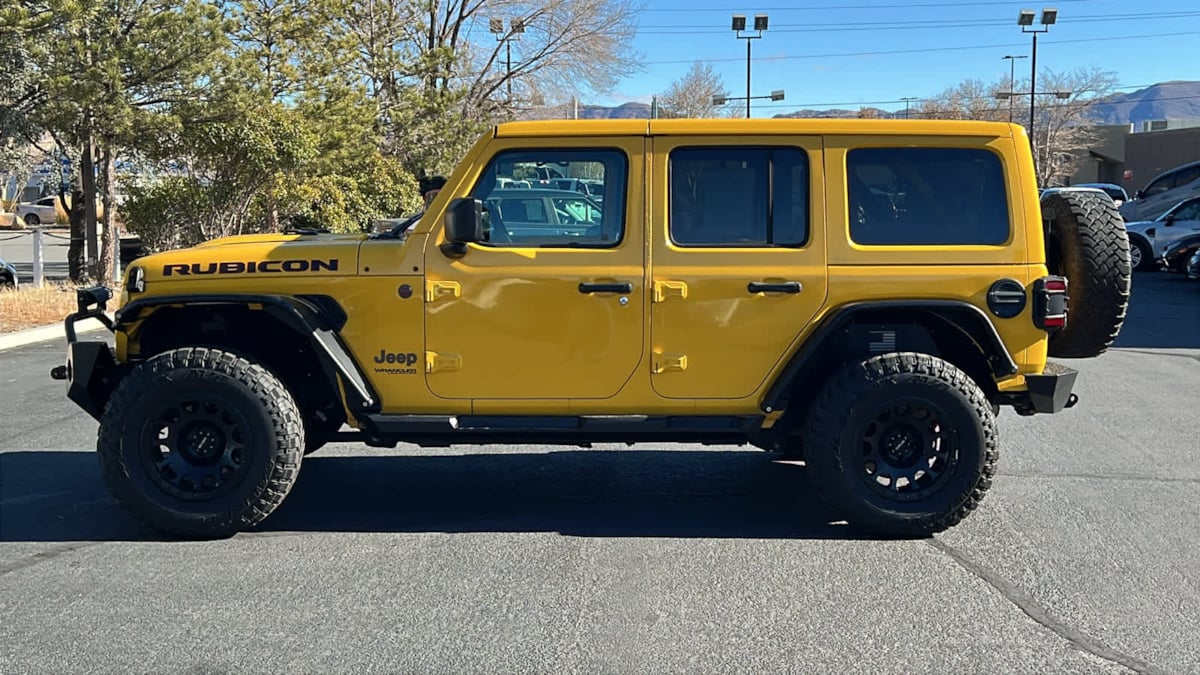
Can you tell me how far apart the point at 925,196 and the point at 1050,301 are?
0.76 meters

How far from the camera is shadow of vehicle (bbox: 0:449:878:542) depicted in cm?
523

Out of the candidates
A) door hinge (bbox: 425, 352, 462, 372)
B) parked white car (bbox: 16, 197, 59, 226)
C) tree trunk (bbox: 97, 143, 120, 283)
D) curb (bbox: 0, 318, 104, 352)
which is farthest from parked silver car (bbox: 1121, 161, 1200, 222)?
parked white car (bbox: 16, 197, 59, 226)

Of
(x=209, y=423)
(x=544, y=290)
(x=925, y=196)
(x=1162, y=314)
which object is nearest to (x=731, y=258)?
(x=544, y=290)

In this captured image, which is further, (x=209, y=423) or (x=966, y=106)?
(x=966, y=106)

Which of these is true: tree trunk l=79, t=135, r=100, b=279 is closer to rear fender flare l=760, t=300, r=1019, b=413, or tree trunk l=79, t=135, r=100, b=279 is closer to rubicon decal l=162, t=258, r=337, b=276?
rubicon decal l=162, t=258, r=337, b=276

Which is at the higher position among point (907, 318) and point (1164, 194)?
point (1164, 194)

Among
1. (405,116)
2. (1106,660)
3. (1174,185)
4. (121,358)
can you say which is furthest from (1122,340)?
(1174,185)

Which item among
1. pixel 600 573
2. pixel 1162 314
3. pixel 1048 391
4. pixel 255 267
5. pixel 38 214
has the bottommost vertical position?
pixel 600 573

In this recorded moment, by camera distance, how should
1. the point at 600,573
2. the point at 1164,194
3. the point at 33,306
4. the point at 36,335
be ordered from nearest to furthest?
1. the point at 600,573
2. the point at 36,335
3. the point at 33,306
4. the point at 1164,194

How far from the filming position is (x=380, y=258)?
196 inches

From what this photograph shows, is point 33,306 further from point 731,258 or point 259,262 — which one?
point 731,258

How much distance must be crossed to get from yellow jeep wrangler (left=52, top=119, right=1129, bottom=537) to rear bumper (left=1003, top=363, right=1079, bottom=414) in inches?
0.7

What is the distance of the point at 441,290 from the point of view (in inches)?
194

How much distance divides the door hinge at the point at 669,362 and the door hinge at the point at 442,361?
950 mm
